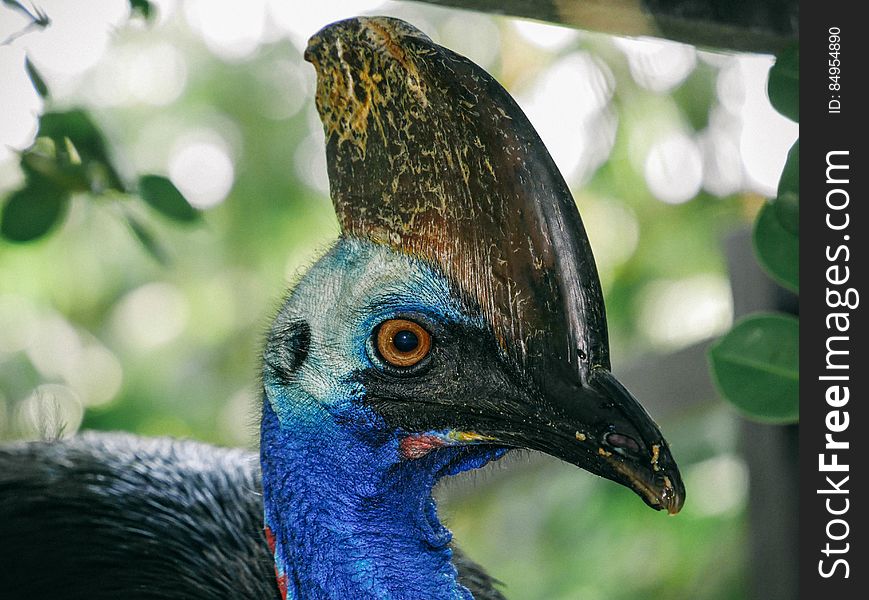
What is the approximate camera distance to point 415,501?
3.19 feet

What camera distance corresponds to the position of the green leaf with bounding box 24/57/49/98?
3.39 ft

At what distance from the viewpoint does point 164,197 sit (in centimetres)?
119

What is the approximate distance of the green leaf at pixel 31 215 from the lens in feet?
3.99

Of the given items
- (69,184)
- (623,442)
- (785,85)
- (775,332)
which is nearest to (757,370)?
(775,332)

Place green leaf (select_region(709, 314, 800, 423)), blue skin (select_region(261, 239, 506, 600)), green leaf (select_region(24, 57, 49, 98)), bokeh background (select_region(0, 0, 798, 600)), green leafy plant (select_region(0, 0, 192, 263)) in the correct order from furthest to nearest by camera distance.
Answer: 1. bokeh background (select_region(0, 0, 798, 600))
2. green leaf (select_region(709, 314, 800, 423))
3. green leafy plant (select_region(0, 0, 192, 263))
4. green leaf (select_region(24, 57, 49, 98))
5. blue skin (select_region(261, 239, 506, 600))

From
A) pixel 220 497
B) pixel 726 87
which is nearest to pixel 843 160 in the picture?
pixel 220 497

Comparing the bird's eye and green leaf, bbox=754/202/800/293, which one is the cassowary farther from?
green leaf, bbox=754/202/800/293

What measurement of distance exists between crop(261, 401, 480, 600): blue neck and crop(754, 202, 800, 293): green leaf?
0.49 meters

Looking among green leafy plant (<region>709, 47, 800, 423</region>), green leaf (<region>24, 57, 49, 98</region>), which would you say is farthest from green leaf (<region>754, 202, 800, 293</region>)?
green leaf (<region>24, 57, 49, 98</region>)

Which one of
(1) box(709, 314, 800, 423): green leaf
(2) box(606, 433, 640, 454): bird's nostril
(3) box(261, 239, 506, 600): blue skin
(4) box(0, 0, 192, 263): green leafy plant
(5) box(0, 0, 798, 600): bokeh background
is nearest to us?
(2) box(606, 433, 640, 454): bird's nostril

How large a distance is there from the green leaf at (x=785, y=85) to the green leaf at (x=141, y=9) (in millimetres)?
689

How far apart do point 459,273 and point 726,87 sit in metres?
2.45

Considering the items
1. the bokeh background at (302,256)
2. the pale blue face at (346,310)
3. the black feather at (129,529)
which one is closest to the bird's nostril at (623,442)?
the pale blue face at (346,310)

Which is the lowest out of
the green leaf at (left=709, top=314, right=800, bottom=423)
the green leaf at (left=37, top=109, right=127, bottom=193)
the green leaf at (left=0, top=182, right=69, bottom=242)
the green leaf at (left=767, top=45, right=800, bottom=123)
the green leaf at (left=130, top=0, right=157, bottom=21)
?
the green leaf at (left=709, top=314, right=800, bottom=423)
